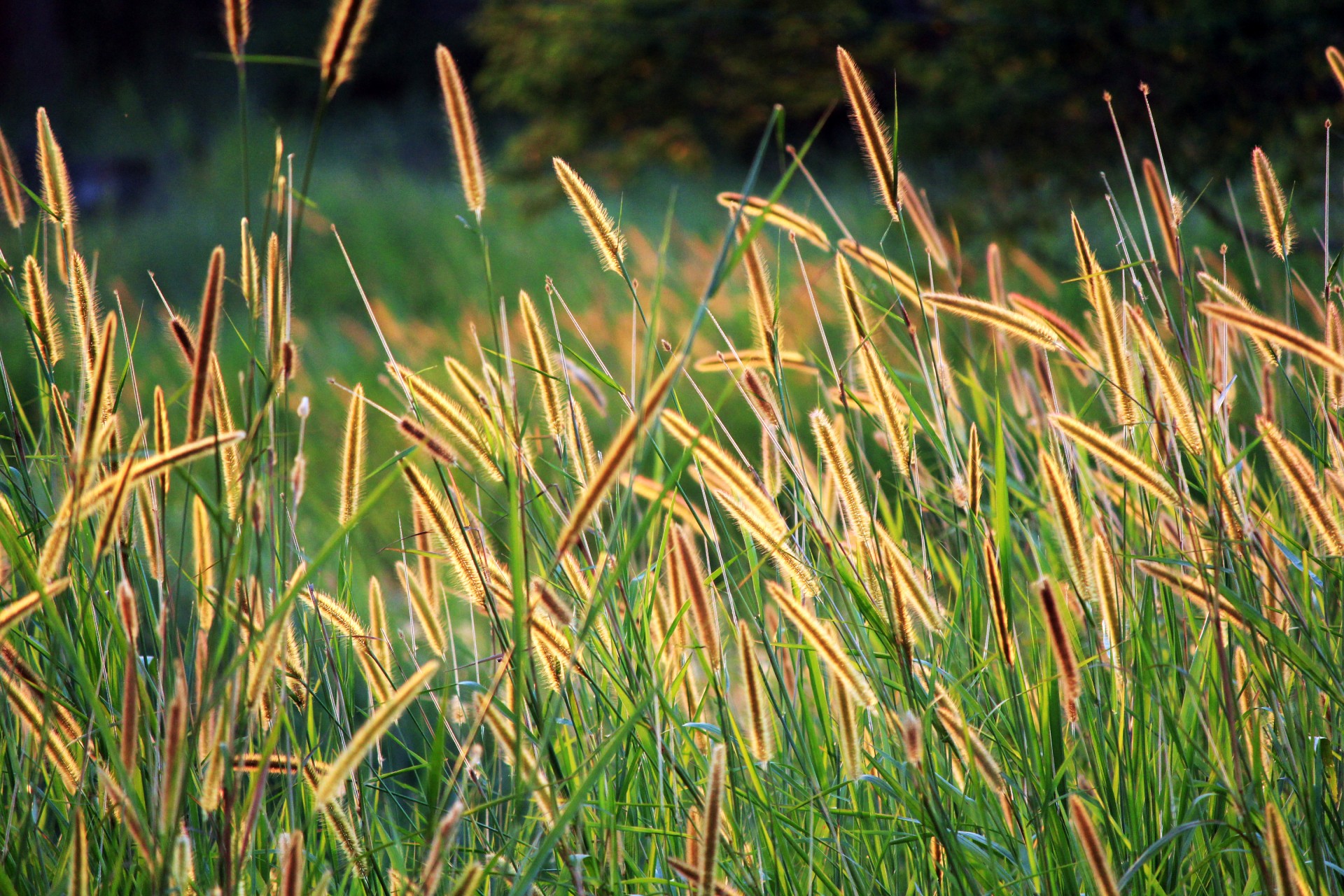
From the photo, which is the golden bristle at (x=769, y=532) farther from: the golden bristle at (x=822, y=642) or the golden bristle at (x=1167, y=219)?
the golden bristle at (x=1167, y=219)

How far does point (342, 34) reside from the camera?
0.84 m

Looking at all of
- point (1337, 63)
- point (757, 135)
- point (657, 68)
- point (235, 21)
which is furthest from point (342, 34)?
point (757, 135)

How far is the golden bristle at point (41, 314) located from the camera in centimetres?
107

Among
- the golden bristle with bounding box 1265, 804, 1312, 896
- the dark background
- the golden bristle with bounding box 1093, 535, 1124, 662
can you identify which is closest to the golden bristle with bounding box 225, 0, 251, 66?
the golden bristle with bounding box 1093, 535, 1124, 662

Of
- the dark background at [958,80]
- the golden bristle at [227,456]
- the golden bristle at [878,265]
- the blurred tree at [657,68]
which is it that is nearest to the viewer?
the golden bristle at [227,456]

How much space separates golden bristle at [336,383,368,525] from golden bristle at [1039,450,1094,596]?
0.57 metres

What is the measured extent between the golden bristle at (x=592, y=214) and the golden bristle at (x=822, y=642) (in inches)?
15.0

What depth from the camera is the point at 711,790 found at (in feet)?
2.35

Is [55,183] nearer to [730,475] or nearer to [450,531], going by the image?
[450,531]

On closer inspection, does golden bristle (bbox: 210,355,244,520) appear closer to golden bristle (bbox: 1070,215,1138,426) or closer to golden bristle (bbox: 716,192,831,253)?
golden bristle (bbox: 716,192,831,253)

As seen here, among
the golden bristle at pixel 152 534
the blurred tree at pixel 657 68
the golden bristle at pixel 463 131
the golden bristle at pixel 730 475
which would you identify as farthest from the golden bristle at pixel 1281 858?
the blurred tree at pixel 657 68

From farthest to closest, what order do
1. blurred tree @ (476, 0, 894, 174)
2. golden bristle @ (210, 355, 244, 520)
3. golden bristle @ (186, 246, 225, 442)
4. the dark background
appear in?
blurred tree @ (476, 0, 894, 174), the dark background, golden bristle @ (210, 355, 244, 520), golden bristle @ (186, 246, 225, 442)

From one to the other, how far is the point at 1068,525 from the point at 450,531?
1.76 ft

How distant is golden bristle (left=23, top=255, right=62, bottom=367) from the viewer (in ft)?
3.51
